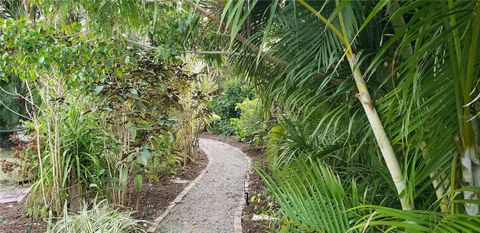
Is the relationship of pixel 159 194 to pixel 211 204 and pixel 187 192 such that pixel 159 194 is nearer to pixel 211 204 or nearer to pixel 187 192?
pixel 187 192

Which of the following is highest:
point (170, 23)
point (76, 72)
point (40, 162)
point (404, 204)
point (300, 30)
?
point (170, 23)

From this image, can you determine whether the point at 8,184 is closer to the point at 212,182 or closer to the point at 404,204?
the point at 212,182

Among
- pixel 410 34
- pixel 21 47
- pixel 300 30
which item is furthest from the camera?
pixel 21 47

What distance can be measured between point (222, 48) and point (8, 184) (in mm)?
4175

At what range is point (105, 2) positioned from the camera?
100 inches

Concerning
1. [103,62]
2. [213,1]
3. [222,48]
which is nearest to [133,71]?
[103,62]

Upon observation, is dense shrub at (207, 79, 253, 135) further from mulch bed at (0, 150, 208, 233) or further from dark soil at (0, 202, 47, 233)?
dark soil at (0, 202, 47, 233)

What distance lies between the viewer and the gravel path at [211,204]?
11.8 ft

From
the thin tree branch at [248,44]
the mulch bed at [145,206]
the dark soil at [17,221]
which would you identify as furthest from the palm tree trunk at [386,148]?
the dark soil at [17,221]

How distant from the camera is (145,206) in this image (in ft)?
13.2

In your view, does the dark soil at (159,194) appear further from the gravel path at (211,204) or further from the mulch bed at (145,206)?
the gravel path at (211,204)

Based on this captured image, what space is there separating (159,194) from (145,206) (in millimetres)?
664

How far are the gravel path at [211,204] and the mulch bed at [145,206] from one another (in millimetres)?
195

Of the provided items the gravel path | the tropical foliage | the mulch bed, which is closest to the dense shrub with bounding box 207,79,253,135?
the gravel path
